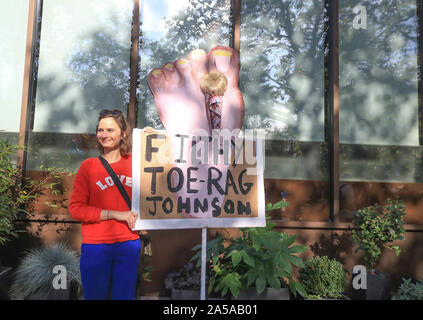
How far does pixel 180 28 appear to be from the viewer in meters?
4.40

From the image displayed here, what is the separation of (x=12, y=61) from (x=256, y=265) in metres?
4.01

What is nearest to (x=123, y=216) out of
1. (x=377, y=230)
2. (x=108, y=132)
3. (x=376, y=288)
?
(x=108, y=132)

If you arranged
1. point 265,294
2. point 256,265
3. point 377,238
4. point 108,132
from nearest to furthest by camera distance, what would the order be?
point 108,132
point 256,265
point 265,294
point 377,238

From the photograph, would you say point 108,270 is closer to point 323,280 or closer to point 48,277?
point 48,277

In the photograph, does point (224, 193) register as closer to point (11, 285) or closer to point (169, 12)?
point (11, 285)

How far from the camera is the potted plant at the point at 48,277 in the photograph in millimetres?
3277

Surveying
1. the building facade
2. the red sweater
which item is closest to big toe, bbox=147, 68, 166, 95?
the red sweater

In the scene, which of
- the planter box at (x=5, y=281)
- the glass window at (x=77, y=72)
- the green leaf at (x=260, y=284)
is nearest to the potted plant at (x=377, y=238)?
the green leaf at (x=260, y=284)

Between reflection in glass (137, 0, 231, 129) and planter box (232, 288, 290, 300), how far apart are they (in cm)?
303

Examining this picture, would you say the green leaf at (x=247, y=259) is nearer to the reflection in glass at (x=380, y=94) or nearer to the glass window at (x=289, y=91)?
the glass window at (x=289, y=91)

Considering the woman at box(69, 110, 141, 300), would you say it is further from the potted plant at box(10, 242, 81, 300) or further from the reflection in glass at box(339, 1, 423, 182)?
the reflection in glass at box(339, 1, 423, 182)

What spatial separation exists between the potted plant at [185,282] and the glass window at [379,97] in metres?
2.25

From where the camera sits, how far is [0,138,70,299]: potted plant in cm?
336

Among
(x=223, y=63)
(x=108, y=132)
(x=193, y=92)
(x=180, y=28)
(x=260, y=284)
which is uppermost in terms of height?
(x=180, y=28)
